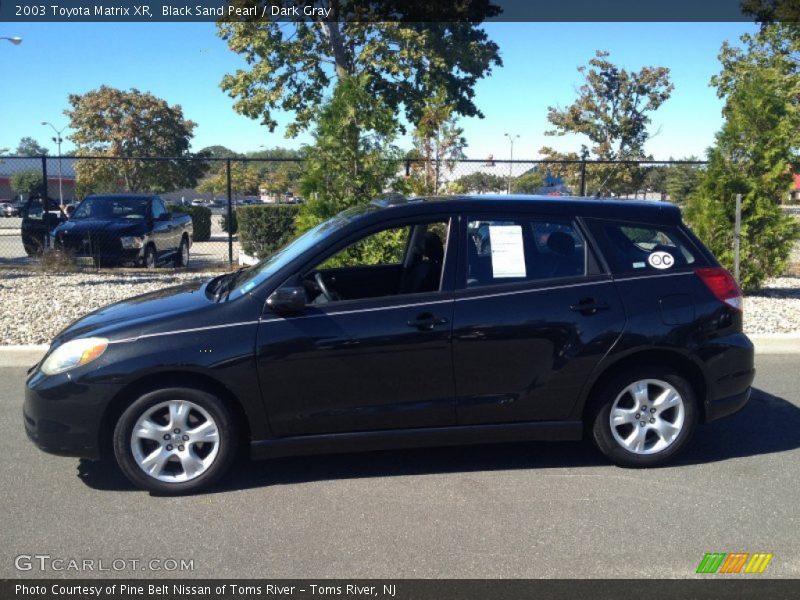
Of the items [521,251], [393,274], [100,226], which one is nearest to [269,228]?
[100,226]

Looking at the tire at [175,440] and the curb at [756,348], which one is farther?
the curb at [756,348]

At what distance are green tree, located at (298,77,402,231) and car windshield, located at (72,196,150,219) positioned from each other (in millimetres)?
6022

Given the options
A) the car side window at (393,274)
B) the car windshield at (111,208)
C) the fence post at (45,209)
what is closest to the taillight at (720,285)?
the car side window at (393,274)

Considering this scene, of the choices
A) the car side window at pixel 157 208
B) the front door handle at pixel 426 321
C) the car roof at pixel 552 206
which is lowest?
the front door handle at pixel 426 321

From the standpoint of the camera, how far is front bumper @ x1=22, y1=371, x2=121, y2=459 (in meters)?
4.30

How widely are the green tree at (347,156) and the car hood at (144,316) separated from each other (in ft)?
15.8

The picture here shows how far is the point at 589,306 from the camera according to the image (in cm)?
468

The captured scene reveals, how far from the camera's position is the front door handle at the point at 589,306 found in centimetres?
466

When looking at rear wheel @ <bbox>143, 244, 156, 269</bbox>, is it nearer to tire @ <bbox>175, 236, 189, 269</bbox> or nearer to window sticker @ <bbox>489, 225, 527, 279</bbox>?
tire @ <bbox>175, 236, 189, 269</bbox>

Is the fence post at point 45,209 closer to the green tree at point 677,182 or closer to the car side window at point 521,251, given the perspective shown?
the car side window at point 521,251

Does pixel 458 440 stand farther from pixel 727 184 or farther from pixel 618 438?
pixel 727 184

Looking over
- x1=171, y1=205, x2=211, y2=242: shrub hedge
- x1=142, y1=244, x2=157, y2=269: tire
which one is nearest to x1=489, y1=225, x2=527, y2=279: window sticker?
x1=142, y1=244, x2=157, y2=269: tire

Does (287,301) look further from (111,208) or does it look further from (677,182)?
(677,182)

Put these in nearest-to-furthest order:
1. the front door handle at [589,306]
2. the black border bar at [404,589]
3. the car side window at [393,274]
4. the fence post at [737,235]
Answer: the black border bar at [404,589]
the front door handle at [589,306]
the car side window at [393,274]
the fence post at [737,235]
